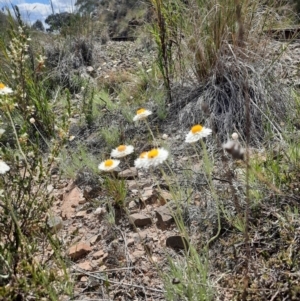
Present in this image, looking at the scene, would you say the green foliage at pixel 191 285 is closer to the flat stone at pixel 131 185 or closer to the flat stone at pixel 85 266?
the flat stone at pixel 85 266

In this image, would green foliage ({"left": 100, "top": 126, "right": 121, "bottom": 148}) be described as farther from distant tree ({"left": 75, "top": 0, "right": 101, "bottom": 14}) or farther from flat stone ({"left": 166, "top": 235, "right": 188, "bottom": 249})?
distant tree ({"left": 75, "top": 0, "right": 101, "bottom": 14})

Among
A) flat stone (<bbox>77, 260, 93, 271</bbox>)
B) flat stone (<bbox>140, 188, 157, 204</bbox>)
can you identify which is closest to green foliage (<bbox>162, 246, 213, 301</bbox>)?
flat stone (<bbox>77, 260, 93, 271</bbox>)

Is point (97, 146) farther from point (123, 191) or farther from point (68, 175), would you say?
point (123, 191)

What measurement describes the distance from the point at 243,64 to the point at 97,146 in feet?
3.73

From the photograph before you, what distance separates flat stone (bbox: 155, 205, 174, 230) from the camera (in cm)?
169

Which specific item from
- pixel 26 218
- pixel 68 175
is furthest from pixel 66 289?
pixel 68 175

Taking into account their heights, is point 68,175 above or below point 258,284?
below

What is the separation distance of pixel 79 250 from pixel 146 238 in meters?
0.29

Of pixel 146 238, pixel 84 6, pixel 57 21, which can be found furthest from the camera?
pixel 84 6

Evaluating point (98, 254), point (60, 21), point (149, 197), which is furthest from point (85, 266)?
point (60, 21)

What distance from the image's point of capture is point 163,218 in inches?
66.9

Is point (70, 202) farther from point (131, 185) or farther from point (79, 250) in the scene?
point (79, 250)

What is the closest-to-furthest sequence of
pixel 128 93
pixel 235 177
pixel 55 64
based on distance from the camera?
pixel 235 177 → pixel 128 93 → pixel 55 64

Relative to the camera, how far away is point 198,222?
1596mm
